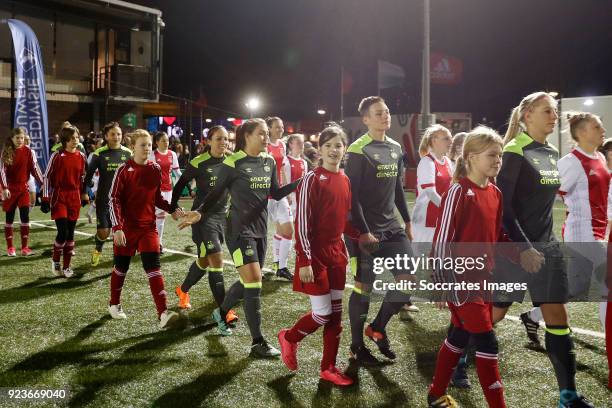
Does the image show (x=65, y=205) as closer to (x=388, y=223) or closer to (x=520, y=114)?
(x=388, y=223)

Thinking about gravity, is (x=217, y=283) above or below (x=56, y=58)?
below

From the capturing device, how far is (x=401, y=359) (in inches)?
198

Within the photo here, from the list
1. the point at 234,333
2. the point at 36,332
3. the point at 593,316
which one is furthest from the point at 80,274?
the point at 593,316

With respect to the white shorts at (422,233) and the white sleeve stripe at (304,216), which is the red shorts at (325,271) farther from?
the white shorts at (422,233)

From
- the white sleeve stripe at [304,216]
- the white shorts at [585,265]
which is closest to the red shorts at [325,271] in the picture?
the white sleeve stripe at [304,216]

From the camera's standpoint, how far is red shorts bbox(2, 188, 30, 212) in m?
10.1

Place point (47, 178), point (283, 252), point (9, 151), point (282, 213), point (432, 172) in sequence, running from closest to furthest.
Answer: point (432, 172) < point (47, 178) < point (282, 213) < point (283, 252) < point (9, 151)

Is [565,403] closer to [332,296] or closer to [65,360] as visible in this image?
[332,296]

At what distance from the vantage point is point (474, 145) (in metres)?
3.64

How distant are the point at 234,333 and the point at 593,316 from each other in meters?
3.87

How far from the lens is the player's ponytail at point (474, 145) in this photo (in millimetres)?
3615

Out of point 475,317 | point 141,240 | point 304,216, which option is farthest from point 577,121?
point 141,240

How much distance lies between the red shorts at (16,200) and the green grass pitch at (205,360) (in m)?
3.00

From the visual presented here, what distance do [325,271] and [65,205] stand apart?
5419 millimetres
